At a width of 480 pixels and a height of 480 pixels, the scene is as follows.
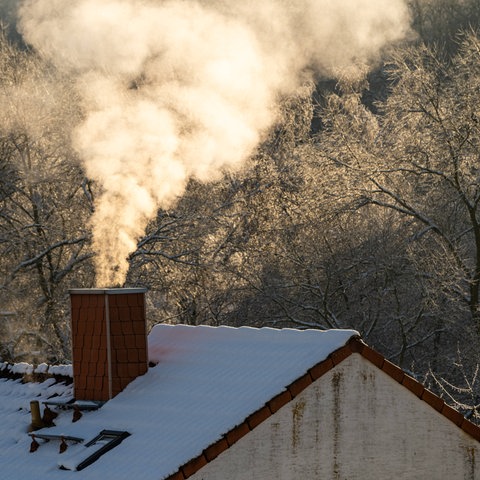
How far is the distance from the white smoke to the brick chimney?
519cm

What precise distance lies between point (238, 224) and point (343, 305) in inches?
202

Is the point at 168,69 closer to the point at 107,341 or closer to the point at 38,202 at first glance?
the point at 38,202

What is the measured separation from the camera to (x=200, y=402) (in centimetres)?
1042

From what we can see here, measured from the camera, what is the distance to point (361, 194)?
24.5 metres

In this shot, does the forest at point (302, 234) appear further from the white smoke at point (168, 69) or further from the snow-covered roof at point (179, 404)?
the snow-covered roof at point (179, 404)

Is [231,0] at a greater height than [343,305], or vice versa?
[231,0]

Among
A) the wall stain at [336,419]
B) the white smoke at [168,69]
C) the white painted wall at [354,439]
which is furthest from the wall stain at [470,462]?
the white smoke at [168,69]

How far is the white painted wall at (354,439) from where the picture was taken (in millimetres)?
9906

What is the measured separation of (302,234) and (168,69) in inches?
217

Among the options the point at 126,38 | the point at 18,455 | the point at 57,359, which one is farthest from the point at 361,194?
the point at 18,455

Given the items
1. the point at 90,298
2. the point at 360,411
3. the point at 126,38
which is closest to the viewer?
the point at 360,411

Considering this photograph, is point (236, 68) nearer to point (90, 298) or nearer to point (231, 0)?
point (231, 0)

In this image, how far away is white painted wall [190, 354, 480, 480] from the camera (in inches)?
390

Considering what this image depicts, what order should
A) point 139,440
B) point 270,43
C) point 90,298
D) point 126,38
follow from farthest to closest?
1. point 270,43
2. point 126,38
3. point 90,298
4. point 139,440
